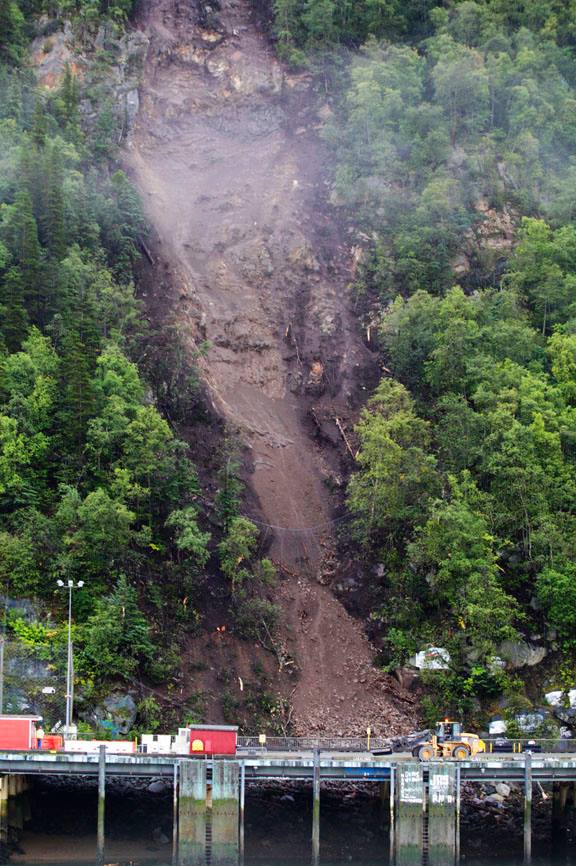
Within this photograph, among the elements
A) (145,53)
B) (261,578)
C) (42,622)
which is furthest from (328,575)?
(145,53)

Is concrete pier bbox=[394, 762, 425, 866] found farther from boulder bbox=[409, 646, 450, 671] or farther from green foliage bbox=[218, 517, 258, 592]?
green foliage bbox=[218, 517, 258, 592]

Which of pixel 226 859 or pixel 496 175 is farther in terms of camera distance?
pixel 496 175

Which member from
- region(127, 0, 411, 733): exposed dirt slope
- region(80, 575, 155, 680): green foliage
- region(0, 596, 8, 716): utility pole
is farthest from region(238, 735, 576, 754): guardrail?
region(0, 596, 8, 716): utility pole

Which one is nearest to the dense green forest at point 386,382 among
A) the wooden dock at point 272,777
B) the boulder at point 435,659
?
the boulder at point 435,659

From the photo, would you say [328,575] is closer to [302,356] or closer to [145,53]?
[302,356]

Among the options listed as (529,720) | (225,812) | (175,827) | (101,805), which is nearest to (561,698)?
(529,720)

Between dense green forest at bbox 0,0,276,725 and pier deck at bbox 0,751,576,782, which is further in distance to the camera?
dense green forest at bbox 0,0,276,725
